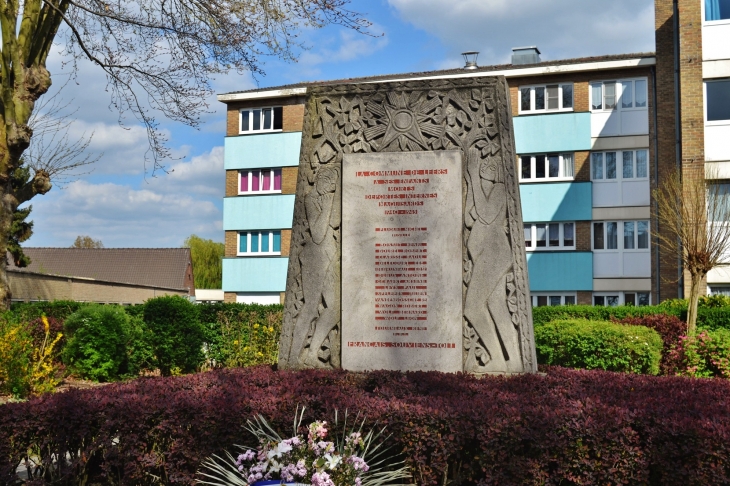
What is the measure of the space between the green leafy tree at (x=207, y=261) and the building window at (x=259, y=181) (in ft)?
139

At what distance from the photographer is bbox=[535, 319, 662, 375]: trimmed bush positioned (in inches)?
530

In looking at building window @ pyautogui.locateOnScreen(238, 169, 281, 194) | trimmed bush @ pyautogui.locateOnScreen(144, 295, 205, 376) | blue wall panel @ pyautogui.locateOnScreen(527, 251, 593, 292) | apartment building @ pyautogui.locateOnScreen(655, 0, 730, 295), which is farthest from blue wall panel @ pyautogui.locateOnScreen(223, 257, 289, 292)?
trimmed bush @ pyautogui.locateOnScreen(144, 295, 205, 376)

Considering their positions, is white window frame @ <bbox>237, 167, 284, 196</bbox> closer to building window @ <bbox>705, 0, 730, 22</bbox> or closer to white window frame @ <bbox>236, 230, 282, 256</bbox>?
white window frame @ <bbox>236, 230, 282, 256</bbox>

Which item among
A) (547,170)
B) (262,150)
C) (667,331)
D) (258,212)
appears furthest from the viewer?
(258,212)

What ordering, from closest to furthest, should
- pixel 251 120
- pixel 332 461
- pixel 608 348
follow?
pixel 332 461 < pixel 608 348 < pixel 251 120

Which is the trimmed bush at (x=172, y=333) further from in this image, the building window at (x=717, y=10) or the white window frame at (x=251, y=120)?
the white window frame at (x=251, y=120)

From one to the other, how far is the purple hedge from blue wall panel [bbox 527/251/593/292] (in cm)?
2996

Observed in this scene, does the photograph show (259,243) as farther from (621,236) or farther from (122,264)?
(122,264)

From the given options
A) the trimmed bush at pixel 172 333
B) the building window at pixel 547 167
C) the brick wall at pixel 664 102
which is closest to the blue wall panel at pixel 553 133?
the building window at pixel 547 167

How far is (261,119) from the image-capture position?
136 feet

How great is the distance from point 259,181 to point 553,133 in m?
15.5

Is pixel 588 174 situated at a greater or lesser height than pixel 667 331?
greater

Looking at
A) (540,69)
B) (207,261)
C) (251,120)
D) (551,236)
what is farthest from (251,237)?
(207,261)

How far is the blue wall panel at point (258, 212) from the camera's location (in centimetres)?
4069
